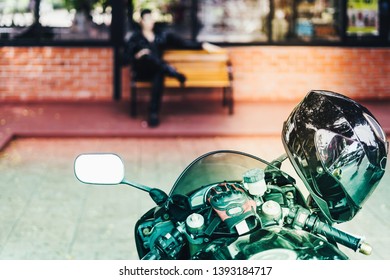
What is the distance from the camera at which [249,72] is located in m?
10.1

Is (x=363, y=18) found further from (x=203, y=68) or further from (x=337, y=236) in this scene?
(x=337, y=236)

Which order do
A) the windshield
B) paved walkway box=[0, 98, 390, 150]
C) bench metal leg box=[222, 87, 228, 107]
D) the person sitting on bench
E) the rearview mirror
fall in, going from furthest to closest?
bench metal leg box=[222, 87, 228, 107] < the person sitting on bench < paved walkway box=[0, 98, 390, 150] < the windshield < the rearview mirror

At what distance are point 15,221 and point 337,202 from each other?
367 centimetres

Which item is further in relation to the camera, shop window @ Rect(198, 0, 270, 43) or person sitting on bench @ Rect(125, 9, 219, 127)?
shop window @ Rect(198, 0, 270, 43)

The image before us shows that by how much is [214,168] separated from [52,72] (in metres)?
7.43

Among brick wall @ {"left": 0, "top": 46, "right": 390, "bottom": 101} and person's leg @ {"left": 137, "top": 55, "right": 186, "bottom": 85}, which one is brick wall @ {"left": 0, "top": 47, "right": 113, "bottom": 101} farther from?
person's leg @ {"left": 137, "top": 55, "right": 186, "bottom": 85}

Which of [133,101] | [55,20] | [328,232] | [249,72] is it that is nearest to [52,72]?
[55,20]

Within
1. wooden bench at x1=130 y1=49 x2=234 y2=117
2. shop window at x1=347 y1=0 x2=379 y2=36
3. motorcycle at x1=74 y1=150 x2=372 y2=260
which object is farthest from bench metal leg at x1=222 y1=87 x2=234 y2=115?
motorcycle at x1=74 y1=150 x2=372 y2=260

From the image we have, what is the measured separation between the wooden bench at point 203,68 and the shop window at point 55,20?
3.69 feet

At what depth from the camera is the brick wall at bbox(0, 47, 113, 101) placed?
9891 mm

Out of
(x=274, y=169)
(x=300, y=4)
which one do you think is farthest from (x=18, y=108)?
(x=274, y=169)

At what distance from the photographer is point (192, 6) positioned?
396 inches

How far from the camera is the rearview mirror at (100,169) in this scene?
8.40ft

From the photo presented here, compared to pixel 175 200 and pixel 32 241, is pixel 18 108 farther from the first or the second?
pixel 175 200
